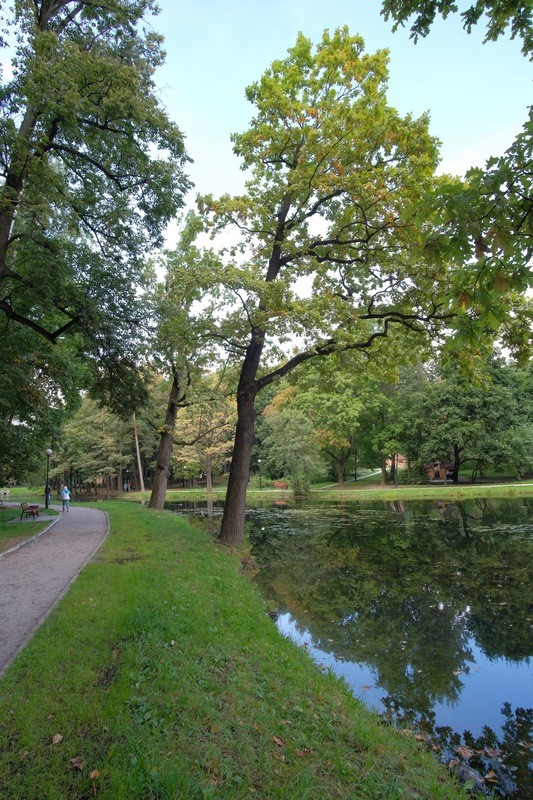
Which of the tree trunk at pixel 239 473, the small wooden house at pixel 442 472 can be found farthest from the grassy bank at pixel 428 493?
the tree trunk at pixel 239 473

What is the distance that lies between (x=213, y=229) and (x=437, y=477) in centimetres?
4643

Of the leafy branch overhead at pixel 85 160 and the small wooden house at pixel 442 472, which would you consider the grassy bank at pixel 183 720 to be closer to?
the leafy branch overhead at pixel 85 160

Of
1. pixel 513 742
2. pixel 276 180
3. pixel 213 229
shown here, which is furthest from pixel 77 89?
pixel 513 742

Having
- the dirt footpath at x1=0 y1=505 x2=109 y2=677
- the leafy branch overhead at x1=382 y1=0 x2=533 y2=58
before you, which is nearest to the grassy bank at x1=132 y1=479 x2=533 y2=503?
the dirt footpath at x1=0 y1=505 x2=109 y2=677

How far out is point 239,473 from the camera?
12.4m

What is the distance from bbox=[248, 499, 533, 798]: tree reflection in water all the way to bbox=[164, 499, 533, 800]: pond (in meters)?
0.02

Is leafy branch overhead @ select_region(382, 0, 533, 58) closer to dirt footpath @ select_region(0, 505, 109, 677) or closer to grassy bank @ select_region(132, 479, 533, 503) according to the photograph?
dirt footpath @ select_region(0, 505, 109, 677)

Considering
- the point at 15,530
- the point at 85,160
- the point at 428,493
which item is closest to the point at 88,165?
the point at 85,160

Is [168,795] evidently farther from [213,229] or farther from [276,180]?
[276,180]

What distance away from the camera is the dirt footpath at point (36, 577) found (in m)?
5.63

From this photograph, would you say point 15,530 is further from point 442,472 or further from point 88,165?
point 442,472

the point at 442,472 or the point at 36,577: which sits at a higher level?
the point at 36,577

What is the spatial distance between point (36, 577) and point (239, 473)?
5.46 meters

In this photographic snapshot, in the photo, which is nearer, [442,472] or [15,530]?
[15,530]
